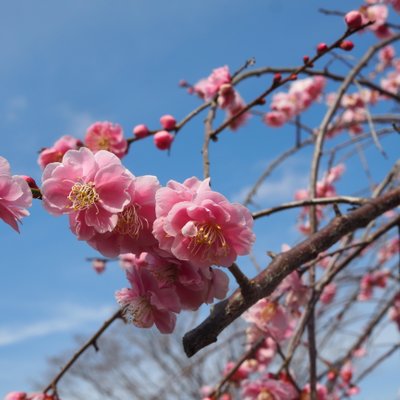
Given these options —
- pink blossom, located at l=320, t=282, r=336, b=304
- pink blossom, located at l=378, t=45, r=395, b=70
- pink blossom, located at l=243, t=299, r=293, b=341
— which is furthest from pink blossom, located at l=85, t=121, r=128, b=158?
pink blossom, located at l=378, t=45, r=395, b=70

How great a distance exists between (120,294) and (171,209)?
264 mm

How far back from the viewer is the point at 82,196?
867 millimetres

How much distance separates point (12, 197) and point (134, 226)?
0.65 ft

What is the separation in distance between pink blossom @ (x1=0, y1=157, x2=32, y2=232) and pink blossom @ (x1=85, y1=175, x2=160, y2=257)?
93 millimetres

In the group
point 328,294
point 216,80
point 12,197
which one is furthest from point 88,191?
point 328,294

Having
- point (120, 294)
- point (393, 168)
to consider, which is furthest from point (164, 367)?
point (120, 294)

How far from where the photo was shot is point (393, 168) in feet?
6.66

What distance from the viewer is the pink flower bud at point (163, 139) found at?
163 centimetres

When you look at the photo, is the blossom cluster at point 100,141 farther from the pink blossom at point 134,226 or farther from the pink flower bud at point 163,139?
the pink blossom at point 134,226

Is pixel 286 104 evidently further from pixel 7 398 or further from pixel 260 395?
pixel 7 398

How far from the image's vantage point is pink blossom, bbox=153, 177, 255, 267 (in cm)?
84

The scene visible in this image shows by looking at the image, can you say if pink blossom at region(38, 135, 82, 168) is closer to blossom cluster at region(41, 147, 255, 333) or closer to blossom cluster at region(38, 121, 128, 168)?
blossom cluster at region(38, 121, 128, 168)

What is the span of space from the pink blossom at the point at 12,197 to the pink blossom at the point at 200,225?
207mm

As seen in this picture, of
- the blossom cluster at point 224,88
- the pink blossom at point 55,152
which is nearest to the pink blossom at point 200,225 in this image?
the pink blossom at point 55,152
